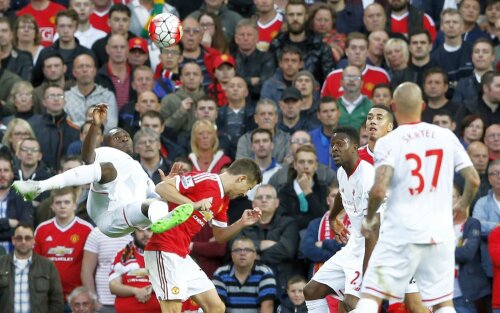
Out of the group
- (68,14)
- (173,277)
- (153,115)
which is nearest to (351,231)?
(173,277)

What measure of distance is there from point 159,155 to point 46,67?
278 centimetres

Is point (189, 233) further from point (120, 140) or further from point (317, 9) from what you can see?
point (317, 9)

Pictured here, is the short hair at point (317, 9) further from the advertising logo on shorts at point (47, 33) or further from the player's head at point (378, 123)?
the player's head at point (378, 123)

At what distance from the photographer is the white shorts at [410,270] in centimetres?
1235

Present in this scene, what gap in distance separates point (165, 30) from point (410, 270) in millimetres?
6010

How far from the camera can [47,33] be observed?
2278cm

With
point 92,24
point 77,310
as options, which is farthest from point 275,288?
point 92,24

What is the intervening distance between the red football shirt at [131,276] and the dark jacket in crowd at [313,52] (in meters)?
5.09

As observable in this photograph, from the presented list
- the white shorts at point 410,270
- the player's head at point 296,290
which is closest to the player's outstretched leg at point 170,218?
the white shorts at point 410,270

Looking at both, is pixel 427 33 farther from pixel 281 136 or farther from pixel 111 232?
pixel 111 232

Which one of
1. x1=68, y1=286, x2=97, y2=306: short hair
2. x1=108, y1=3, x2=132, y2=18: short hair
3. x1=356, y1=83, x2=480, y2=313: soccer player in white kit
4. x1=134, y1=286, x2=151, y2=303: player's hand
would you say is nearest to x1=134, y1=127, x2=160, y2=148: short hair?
x1=68, y1=286, x2=97, y2=306: short hair

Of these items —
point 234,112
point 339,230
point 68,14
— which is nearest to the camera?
point 339,230

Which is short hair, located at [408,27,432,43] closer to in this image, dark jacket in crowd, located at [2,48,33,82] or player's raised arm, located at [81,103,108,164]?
dark jacket in crowd, located at [2,48,33,82]

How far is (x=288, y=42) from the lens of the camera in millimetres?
21422
